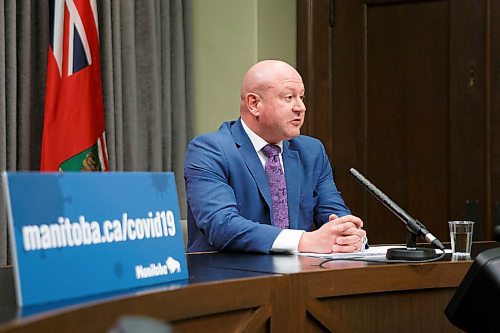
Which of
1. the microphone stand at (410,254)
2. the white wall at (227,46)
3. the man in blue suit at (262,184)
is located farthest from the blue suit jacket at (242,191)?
the white wall at (227,46)

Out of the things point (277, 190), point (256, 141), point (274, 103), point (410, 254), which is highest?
point (274, 103)

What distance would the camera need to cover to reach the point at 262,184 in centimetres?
277

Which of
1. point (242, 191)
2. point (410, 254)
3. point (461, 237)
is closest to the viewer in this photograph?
point (410, 254)

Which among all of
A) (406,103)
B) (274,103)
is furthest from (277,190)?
(406,103)

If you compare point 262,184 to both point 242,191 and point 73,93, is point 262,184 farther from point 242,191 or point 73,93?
point 73,93

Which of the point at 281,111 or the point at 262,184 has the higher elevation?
the point at 281,111

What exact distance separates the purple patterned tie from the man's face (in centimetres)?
9

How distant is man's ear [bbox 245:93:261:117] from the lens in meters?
2.93

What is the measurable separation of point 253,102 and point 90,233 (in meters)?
1.49

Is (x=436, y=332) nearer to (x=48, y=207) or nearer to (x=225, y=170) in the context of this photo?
(x=225, y=170)

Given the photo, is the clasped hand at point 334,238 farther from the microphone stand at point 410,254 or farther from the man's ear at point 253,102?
the man's ear at point 253,102

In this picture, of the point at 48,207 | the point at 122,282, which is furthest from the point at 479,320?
the point at 48,207

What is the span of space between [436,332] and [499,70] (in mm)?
2186

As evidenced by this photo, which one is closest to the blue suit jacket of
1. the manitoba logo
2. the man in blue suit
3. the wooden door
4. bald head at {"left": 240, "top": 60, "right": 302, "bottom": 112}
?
the man in blue suit
